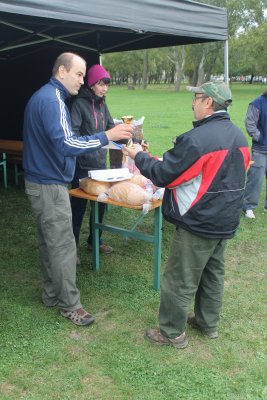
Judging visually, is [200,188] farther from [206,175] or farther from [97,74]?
[97,74]

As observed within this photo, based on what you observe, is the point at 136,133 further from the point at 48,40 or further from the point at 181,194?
the point at 181,194

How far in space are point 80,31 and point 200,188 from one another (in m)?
3.62

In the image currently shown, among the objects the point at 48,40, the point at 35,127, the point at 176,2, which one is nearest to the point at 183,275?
the point at 35,127

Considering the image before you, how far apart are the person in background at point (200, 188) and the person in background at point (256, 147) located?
2785 millimetres

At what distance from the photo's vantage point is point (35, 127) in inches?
108

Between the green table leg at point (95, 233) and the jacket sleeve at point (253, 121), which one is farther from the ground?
the jacket sleeve at point (253, 121)

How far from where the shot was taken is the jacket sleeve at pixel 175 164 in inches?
92.2

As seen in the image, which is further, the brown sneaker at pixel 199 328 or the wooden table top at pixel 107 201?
the wooden table top at pixel 107 201

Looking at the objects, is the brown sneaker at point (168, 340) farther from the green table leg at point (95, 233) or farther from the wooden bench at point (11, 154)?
the wooden bench at point (11, 154)

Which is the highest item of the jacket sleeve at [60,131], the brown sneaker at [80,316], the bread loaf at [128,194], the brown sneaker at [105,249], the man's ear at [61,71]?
the man's ear at [61,71]

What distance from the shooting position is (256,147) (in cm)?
534

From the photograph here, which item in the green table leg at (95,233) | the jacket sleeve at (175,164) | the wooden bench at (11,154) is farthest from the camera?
the wooden bench at (11,154)

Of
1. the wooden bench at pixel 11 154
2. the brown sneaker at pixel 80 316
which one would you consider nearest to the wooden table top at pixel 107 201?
the brown sneaker at pixel 80 316

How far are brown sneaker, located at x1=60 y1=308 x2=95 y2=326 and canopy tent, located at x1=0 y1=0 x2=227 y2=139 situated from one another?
200 cm
